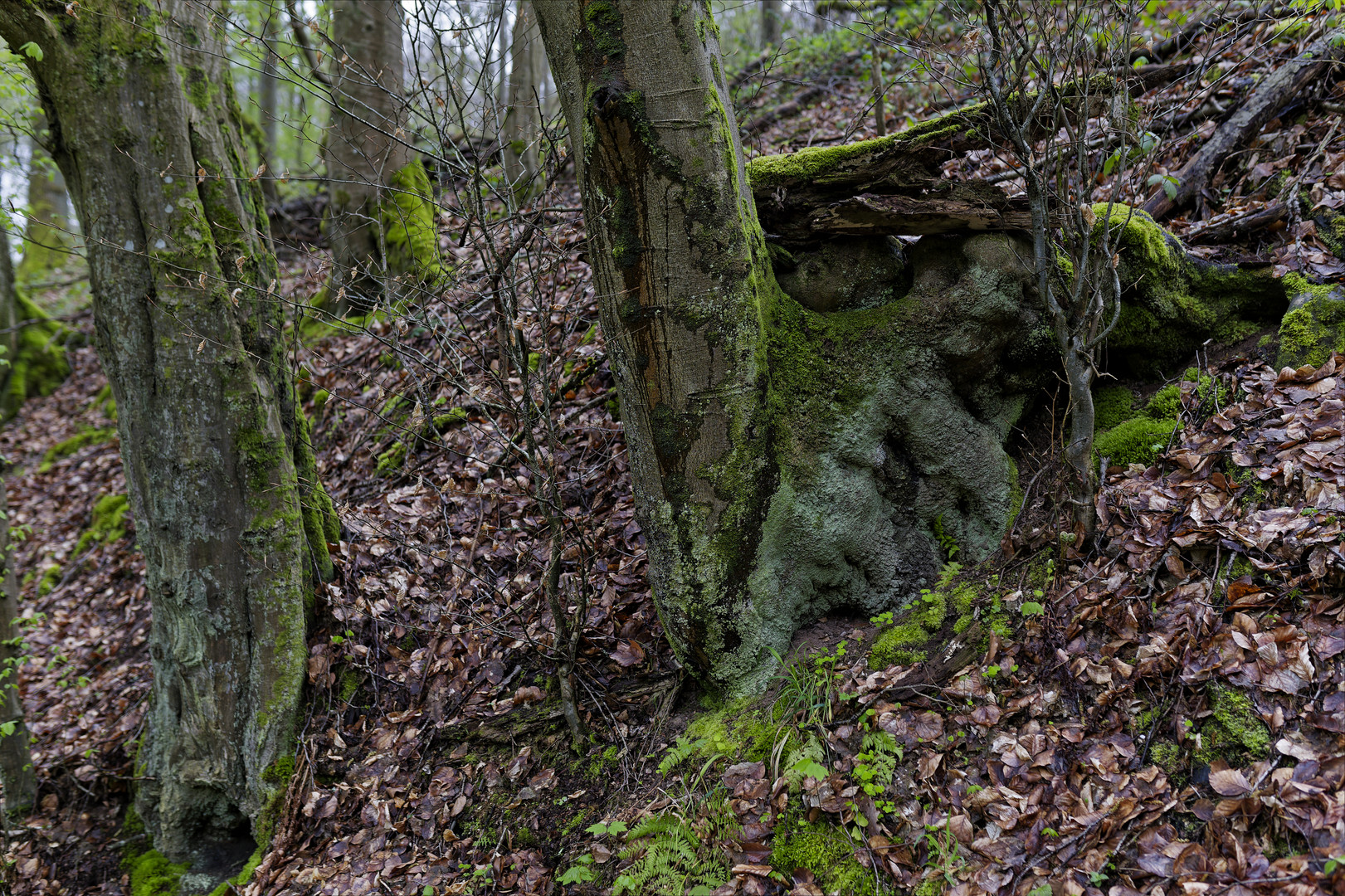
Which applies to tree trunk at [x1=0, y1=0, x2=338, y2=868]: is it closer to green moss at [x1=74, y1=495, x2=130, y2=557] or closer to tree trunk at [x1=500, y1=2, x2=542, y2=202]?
tree trunk at [x1=500, y1=2, x2=542, y2=202]

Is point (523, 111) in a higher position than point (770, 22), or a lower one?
lower

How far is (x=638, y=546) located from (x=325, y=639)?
2213mm

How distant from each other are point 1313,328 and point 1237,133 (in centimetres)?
220

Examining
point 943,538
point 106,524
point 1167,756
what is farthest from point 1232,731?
Answer: point 106,524

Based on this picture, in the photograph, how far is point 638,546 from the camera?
4578 mm

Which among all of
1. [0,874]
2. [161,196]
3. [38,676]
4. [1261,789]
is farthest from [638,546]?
[38,676]

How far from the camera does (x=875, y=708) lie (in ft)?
10.7

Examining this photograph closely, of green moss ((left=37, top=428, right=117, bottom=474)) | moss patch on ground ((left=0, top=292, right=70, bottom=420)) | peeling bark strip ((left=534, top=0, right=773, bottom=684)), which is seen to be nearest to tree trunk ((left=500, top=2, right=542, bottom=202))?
peeling bark strip ((left=534, top=0, right=773, bottom=684))

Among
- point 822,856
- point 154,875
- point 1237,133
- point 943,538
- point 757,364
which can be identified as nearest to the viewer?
point 822,856

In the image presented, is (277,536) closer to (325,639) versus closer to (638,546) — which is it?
(325,639)

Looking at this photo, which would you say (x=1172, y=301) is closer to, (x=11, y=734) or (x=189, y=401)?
(x=189, y=401)

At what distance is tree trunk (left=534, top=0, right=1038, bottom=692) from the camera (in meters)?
3.09

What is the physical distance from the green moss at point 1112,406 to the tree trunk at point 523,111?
3330mm

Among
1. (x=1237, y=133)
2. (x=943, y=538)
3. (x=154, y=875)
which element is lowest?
(x=154, y=875)
